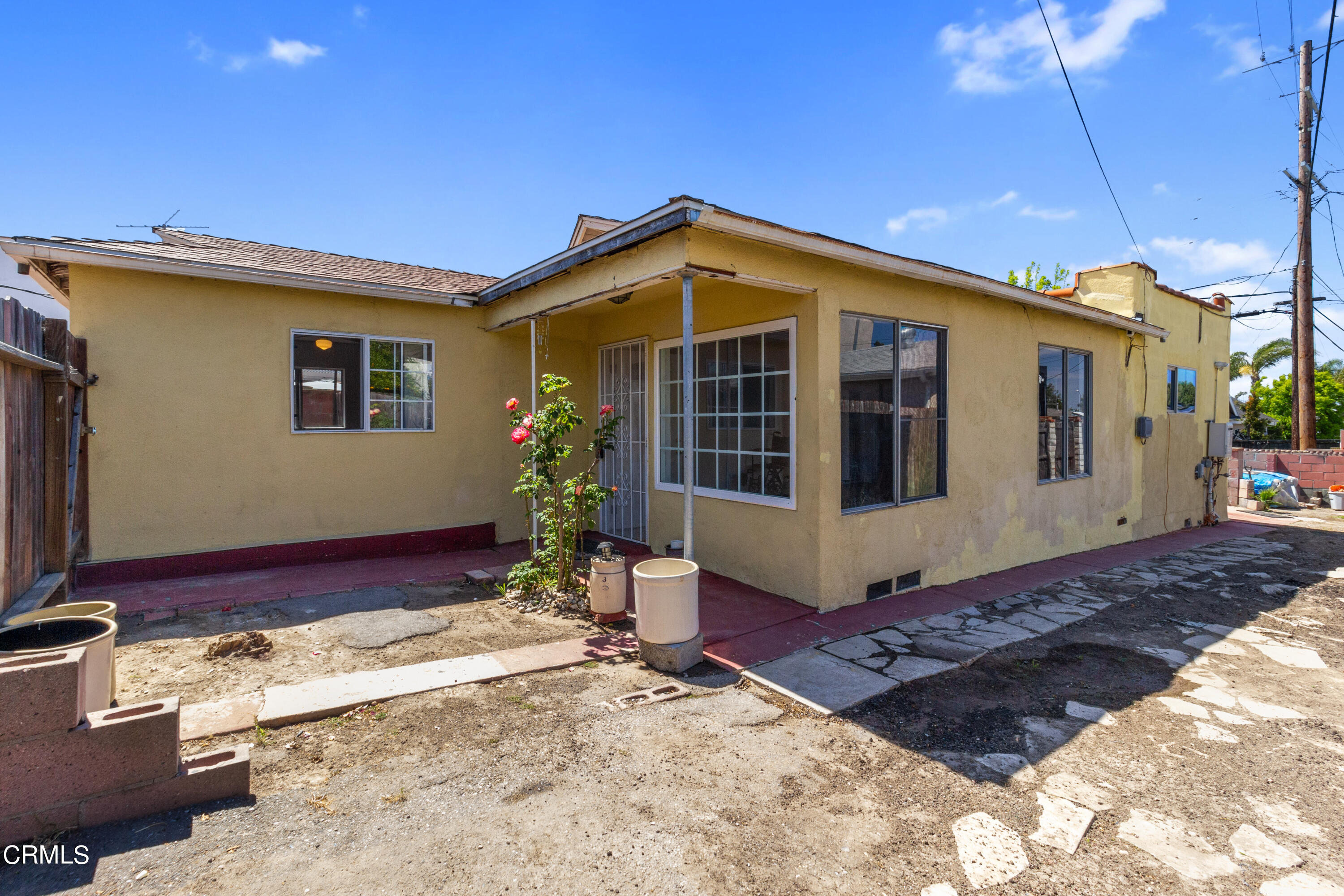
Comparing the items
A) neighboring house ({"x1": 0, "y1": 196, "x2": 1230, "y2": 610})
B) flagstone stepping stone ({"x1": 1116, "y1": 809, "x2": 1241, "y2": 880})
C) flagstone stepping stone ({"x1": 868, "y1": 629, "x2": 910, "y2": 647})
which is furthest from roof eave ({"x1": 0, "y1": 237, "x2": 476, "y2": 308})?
flagstone stepping stone ({"x1": 1116, "y1": 809, "x2": 1241, "y2": 880})

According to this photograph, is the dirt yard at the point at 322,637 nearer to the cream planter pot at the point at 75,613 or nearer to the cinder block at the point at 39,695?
the cream planter pot at the point at 75,613

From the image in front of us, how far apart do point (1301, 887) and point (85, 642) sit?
4.78 m

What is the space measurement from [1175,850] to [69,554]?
7.28 meters

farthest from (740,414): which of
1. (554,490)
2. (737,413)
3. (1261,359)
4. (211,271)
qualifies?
(1261,359)

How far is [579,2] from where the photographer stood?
6141 mm

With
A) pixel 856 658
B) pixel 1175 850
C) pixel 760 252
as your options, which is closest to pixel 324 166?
pixel 760 252

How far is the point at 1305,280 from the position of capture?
13836 millimetres

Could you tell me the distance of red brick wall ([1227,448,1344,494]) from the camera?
45.0 ft

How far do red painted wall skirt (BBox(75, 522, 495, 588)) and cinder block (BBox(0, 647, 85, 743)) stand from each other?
4172 millimetres

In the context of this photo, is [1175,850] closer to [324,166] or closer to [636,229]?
[636,229]

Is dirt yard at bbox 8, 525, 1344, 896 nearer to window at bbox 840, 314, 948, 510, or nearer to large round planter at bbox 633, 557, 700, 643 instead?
large round planter at bbox 633, 557, 700, 643

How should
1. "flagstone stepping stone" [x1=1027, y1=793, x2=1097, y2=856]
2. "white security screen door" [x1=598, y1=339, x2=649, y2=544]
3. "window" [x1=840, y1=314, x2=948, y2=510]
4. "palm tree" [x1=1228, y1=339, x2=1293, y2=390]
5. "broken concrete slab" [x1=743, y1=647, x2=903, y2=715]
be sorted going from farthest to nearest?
"palm tree" [x1=1228, y1=339, x2=1293, y2=390], "white security screen door" [x1=598, y1=339, x2=649, y2=544], "window" [x1=840, y1=314, x2=948, y2=510], "broken concrete slab" [x1=743, y1=647, x2=903, y2=715], "flagstone stepping stone" [x1=1027, y1=793, x2=1097, y2=856]

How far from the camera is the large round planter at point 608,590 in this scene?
4.70 metres

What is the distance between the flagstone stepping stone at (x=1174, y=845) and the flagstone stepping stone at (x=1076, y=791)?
0.10 meters
